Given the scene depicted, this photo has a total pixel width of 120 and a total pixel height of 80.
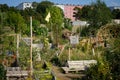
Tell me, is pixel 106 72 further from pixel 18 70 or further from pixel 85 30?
pixel 85 30

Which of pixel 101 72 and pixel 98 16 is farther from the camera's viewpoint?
pixel 98 16

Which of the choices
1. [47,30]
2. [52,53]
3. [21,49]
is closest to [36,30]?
[47,30]

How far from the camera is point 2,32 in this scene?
733 inches

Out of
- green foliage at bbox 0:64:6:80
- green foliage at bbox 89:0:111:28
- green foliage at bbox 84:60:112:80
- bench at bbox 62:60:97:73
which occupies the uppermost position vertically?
green foliage at bbox 89:0:111:28

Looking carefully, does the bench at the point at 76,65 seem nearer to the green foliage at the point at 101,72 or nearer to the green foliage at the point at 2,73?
the green foliage at the point at 2,73

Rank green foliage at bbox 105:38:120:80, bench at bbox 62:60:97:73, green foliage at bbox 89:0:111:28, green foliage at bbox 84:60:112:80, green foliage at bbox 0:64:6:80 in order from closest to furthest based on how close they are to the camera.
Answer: green foliage at bbox 105:38:120:80 < green foliage at bbox 84:60:112:80 < green foliage at bbox 0:64:6:80 < bench at bbox 62:60:97:73 < green foliage at bbox 89:0:111:28

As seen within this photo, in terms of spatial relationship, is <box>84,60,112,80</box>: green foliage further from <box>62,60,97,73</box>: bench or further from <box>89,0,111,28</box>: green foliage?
<box>89,0,111,28</box>: green foliage

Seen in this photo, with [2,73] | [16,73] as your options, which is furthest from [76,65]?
[2,73]

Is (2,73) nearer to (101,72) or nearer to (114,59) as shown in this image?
(101,72)

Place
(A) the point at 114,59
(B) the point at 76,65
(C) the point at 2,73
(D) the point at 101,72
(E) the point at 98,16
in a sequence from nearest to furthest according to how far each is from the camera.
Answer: (D) the point at 101,72 → (A) the point at 114,59 → (C) the point at 2,73 → (B) the point at 76,65 → (E) the point at 98,16

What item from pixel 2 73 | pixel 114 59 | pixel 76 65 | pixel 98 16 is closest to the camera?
pixel 114 59

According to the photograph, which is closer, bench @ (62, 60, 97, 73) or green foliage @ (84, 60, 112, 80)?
green foliage @ (84, 60, 112, 80)

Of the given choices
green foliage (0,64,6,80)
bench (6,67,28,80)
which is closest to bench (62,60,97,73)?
bench (6,67,28,80)

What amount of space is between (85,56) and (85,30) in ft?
61.7
